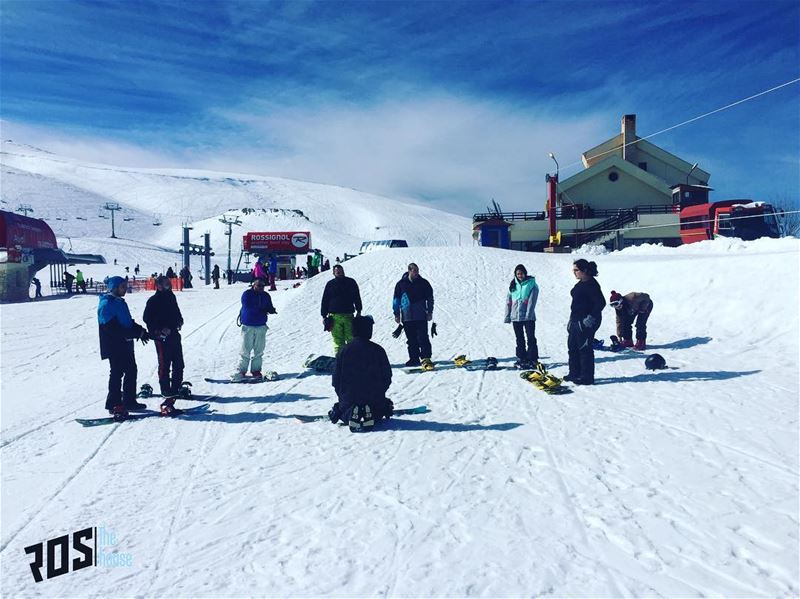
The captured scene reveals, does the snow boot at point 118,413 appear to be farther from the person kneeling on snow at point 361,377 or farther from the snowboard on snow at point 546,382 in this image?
the snowboard on snow at point 546,382

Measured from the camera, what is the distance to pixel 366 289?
72.0 feet

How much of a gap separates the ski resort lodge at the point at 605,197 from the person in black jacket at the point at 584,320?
2859 centimetres

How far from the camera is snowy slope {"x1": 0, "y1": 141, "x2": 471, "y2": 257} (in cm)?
11400

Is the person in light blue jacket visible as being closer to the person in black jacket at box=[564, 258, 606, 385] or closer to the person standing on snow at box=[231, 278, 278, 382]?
the person in black jacket at box=[564, 258, 606, 385]

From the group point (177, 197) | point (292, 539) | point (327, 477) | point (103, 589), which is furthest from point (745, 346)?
point (177, 197)

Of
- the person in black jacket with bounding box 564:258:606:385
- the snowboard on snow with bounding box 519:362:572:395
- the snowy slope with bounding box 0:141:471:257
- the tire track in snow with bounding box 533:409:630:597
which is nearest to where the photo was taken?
the tire track in snow with bounding box 533:409:630:597

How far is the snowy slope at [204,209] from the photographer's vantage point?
114 meters

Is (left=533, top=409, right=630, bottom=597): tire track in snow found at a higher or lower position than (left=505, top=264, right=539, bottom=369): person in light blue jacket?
lower

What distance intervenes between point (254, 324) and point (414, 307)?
304 centimetres

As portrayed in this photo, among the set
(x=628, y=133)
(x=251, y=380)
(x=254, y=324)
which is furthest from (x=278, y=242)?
(x=251, y=380)

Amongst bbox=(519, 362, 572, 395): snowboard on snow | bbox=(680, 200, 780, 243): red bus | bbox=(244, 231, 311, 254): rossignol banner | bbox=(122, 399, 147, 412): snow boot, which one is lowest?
bbox=(122, 399, 147, 412): snow boot

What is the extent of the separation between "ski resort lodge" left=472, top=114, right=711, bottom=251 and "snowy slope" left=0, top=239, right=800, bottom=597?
27357mm

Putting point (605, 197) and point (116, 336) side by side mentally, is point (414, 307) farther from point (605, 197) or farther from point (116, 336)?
point (605, 197)

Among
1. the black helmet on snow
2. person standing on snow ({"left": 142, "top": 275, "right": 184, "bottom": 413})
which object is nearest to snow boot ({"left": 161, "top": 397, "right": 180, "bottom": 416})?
person standing on snow ({"left": 142, "top": 275, "right": 184, "bottom": 413})
